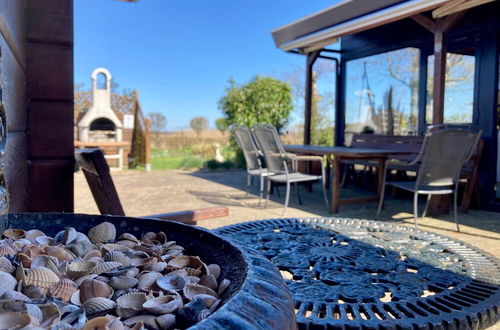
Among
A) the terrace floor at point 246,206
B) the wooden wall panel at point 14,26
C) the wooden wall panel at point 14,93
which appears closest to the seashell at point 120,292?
the wooden wall panel at point 14,93

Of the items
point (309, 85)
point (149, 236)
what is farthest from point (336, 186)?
point (149, 236)

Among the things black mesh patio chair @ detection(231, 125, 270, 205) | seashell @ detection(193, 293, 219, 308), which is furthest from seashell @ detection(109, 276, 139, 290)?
black mesh patio chair @ detection(231, 125, 270, 205)

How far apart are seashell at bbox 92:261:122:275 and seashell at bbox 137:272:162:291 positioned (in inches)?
1.6

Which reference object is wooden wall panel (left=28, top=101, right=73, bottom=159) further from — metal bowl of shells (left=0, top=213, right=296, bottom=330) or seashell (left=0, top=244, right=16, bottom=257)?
seashell (left=0, top=244, right=16, bottom=257)

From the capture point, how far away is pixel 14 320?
347 millimetres

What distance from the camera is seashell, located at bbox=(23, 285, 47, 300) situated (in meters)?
0.45

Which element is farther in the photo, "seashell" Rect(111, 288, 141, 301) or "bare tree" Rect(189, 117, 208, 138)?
"bare tree" Rect(189, 117, 208, 138)

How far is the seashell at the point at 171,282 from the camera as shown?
0.51 metres

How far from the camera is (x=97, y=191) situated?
1324mm

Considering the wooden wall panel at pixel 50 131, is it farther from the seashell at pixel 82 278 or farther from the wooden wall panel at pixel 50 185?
the seashell at pixel 82 278

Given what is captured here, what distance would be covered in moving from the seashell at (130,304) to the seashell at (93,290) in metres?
0.03

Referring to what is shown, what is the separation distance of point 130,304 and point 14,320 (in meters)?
0.13

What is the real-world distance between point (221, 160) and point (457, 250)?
30.1ft

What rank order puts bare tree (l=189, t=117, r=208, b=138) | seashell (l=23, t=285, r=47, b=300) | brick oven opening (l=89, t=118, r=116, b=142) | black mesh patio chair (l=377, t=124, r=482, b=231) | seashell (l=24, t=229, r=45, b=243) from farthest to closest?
1. bare tree (l=189, t=117, r=208, b=138)
2. brick oven opening (l=89, t=118, r=116, b=142)
3. black mesh patio chair (l=377, t=124, r=482, b=231)
4. seashell (l=24, t=229, r=45, b=243)
5. seashell (l=23, t=285, r=47, b=300)
